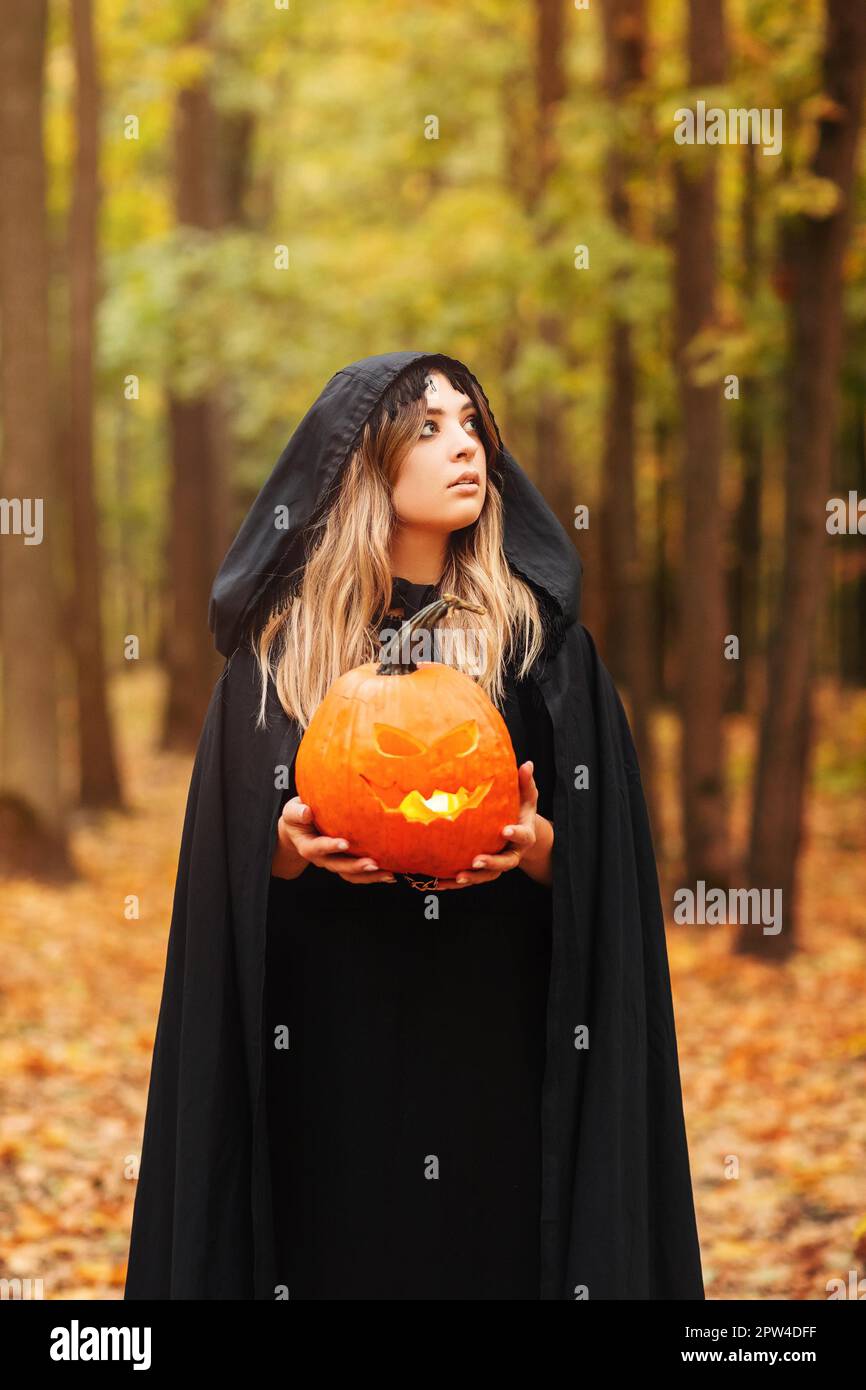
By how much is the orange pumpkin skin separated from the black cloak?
22 centimetres

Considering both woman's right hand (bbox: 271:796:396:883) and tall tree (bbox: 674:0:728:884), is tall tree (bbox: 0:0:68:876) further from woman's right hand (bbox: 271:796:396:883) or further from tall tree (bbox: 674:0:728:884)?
woman's right hand (bbox: 271:796:396:883)

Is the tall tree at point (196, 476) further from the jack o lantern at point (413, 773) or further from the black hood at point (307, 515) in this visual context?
the jack o lantern at point (413, 773)

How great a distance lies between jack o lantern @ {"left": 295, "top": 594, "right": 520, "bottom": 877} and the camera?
2.82 metres

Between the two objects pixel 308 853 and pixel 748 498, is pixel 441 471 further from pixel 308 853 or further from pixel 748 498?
pixel 748 498

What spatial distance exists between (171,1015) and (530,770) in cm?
102

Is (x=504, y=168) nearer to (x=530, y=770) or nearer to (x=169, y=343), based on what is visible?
(x=169, y=343)

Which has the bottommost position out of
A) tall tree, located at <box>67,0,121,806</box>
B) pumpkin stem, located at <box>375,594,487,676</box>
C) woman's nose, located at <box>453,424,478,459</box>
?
pumpkin stem, located at <box>375,594,487,676</box>

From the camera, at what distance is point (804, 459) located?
9.81 m

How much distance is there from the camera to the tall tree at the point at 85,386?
14680 millimetres

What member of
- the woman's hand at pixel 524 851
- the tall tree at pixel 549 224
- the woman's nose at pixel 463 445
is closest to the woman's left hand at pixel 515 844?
the woman's hand at pixel 524 851

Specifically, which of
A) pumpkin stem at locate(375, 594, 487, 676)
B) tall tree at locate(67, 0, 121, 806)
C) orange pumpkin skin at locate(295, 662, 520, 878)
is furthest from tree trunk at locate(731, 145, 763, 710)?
orange pumpkin skin at locate(295, 662, 520, 878)

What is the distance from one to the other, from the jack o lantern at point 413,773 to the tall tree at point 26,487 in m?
8.45

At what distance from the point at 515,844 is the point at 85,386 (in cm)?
1296

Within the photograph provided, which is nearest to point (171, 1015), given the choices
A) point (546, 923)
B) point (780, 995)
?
point (546, 923)
